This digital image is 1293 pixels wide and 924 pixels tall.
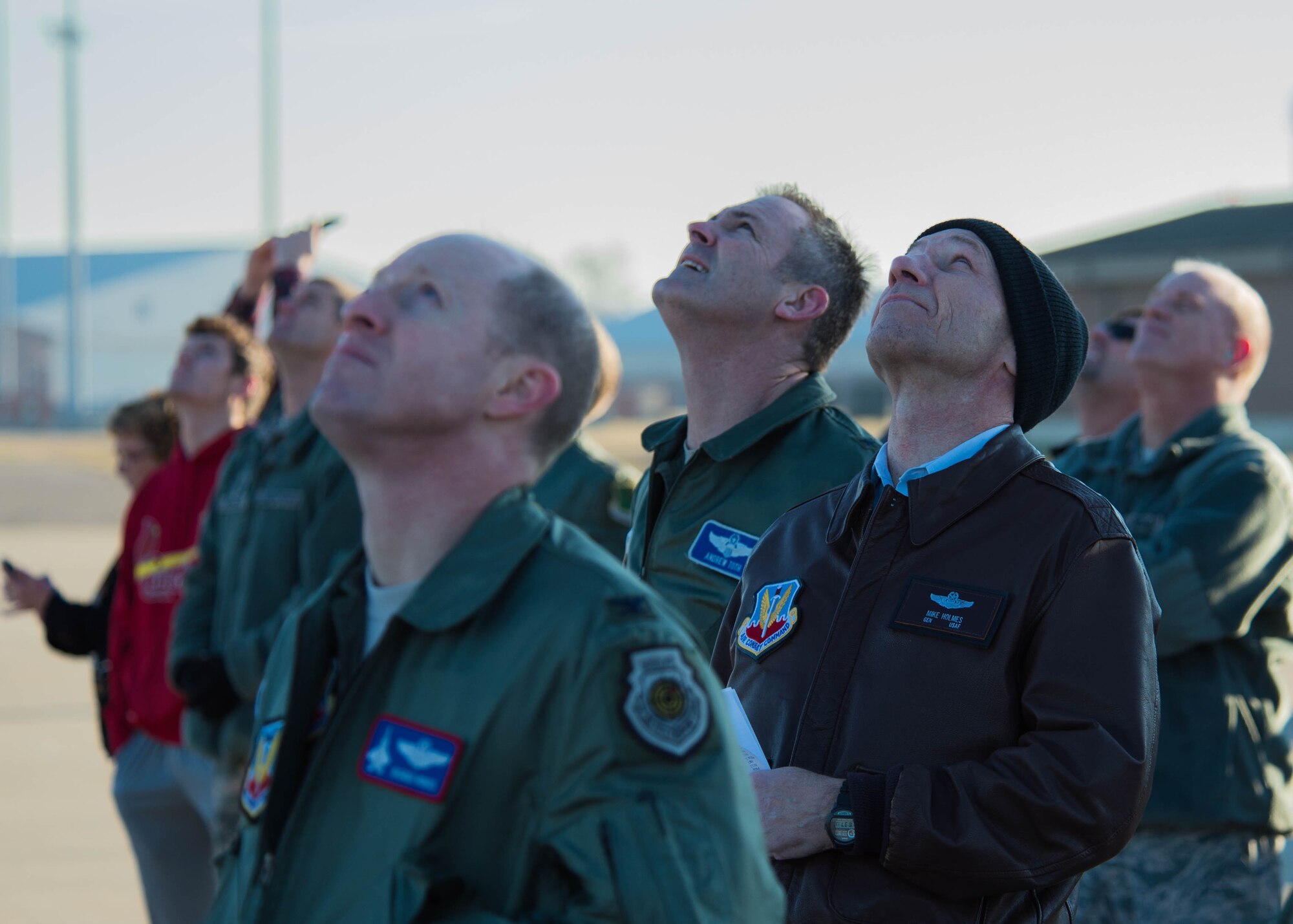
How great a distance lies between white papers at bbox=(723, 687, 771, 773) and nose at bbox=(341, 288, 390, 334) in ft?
3.13

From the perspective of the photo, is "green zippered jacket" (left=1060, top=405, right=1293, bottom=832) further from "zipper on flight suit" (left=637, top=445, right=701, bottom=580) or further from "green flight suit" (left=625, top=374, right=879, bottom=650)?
"zipper on flight suit" (left=637, top=445, right=701, bottom=580)

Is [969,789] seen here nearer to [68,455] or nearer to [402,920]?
[402,920]

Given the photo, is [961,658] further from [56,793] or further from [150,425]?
[56,793]

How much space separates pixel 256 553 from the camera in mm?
4559

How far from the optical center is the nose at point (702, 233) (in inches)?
131

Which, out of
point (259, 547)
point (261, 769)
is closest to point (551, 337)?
point (261, 769)

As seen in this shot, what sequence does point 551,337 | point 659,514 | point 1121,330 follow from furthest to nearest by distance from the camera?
point 1121,330 < point 659,514 < point 551,337

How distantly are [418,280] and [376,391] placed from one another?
0.54 feet

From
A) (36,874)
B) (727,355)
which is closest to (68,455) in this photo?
(36,874)

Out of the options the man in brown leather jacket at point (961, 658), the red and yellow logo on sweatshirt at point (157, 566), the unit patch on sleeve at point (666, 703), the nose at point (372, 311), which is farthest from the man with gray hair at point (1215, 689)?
the red and yellow logo on sweatshirt at point (157, 566)

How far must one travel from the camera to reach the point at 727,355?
3.33 m

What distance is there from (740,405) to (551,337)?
146 cm

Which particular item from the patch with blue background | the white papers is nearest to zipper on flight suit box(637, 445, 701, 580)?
the patch with blue background

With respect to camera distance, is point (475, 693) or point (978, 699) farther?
point (978, 699)
